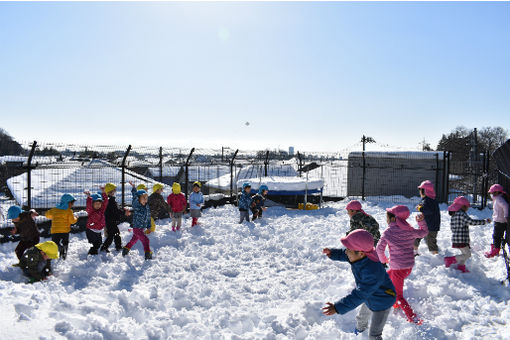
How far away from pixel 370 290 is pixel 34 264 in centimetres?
542

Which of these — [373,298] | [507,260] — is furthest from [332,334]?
[507,260]

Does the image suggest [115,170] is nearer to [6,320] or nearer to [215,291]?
[215,291]

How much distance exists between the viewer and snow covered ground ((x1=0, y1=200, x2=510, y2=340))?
4227 mm

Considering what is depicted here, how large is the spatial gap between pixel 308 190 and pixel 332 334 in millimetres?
10994

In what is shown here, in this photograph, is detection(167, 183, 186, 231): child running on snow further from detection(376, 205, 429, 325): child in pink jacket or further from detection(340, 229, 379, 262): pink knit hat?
detection(340, 229, 379, 262): pink knit hat

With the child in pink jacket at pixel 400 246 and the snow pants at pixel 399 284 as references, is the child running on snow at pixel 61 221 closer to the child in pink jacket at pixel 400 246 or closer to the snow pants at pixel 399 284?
the child in pink jacket at pixel 400 246

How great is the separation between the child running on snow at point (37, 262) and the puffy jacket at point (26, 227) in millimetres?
604

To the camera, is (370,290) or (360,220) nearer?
(370,290)

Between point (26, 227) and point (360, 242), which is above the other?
point (360, 242)

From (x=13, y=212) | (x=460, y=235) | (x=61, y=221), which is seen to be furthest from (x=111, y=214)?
(x=460, y=235)

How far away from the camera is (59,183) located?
12859 millimetres

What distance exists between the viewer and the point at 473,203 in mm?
14422

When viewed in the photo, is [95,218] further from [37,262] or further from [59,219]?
[37,262]

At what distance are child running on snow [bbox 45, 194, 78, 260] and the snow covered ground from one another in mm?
432
